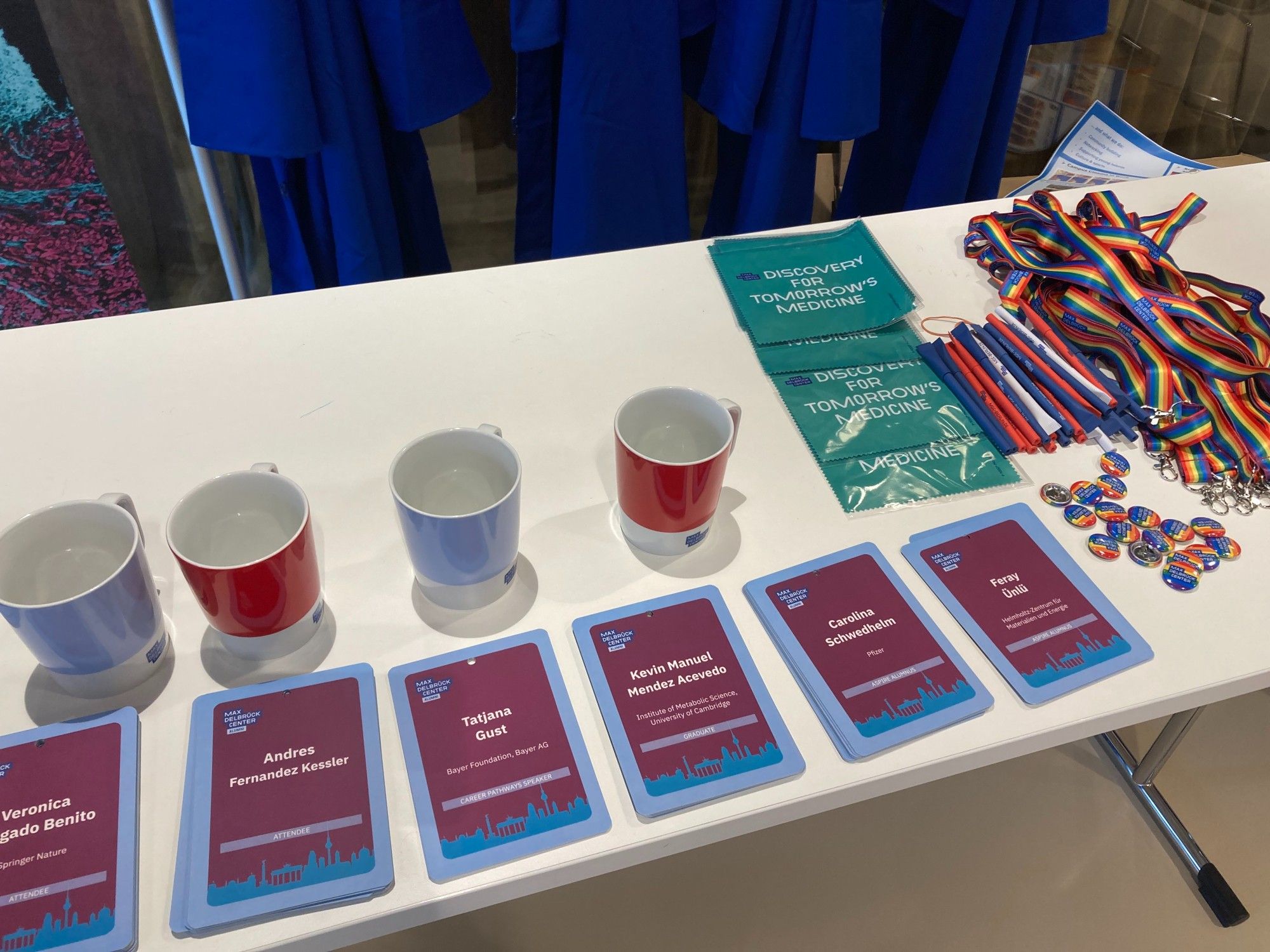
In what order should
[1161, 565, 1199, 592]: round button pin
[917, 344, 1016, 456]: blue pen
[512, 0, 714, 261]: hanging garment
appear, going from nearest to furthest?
1. [1161, 565, 1199, 592]: round button pin
2. [917, 344, 1016, 456]: blue pen
3. [512, 0, 714, 261]: hanging garment

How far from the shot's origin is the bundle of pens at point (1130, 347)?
82cm

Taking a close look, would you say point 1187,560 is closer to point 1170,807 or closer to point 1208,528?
point 1208,528

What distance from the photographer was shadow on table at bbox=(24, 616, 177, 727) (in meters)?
0.61

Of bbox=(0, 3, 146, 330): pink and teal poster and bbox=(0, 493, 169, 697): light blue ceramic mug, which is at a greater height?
bbox=(0, 493, 169, 697): light blue ceramic mug

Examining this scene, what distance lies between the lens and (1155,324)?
86 cm

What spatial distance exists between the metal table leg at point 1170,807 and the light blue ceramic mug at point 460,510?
89 centimetres

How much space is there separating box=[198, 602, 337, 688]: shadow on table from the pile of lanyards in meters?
0.73

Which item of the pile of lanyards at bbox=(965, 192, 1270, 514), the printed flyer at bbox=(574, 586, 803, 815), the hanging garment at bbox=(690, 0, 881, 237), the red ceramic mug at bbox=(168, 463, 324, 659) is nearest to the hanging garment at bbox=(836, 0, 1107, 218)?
the hanging garment at bbox=(690, 0, 881, 237)

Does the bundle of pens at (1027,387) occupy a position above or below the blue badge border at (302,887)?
above

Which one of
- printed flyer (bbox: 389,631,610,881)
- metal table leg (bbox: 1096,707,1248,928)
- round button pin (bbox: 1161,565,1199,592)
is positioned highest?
round button pin (bbox: 1161,565,1199,592)

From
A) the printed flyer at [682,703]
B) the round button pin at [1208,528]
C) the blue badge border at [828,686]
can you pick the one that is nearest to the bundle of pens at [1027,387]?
the round button pin at [1208,528]

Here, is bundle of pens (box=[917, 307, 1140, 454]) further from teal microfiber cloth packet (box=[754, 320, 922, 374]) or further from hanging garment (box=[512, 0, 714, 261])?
hanging garment (box=[512, 0, 714, 261])

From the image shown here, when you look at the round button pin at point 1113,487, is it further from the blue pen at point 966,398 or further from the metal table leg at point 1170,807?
the metal table leg at point 1170,807

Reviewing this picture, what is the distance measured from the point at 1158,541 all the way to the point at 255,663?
71 centimetres
